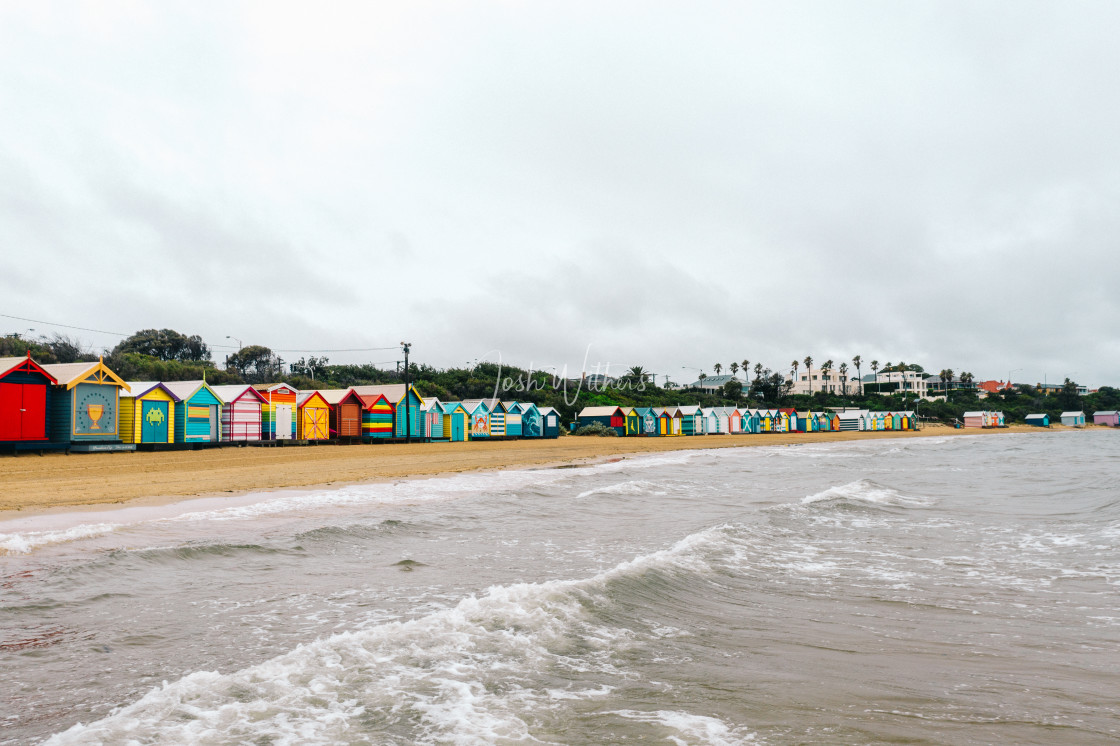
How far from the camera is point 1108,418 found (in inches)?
5522

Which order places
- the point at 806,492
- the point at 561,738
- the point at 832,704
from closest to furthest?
the point at 561,738 < the point at 832,704 < the point at 806,492

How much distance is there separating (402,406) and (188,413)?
53.1 feet

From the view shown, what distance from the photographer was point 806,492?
2045 centimetres

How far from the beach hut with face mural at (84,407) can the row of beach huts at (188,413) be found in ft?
0.13

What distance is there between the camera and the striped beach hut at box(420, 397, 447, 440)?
161 ft

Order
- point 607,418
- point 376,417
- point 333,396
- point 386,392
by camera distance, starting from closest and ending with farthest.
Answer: point 333,396 < point 376,417 < point 386,392 < point 607,418

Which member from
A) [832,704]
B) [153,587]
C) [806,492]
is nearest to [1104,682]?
[832,704]

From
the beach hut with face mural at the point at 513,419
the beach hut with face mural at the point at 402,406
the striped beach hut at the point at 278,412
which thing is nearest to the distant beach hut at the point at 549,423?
the beach hut with face mural at the point at 513,419

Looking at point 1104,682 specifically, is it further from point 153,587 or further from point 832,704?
point 153,587

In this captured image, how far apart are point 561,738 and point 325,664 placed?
219 cm

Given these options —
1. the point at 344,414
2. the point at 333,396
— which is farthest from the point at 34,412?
the point at 344,414

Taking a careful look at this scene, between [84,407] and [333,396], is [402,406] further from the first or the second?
[84,407]

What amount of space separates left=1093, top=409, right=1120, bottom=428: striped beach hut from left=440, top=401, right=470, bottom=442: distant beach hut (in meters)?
150

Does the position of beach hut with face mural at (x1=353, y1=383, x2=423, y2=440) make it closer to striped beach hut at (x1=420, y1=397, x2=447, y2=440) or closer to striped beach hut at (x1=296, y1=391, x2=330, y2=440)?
striped beach hut at (x1=420, y1=397, x2=447, y2=440)
